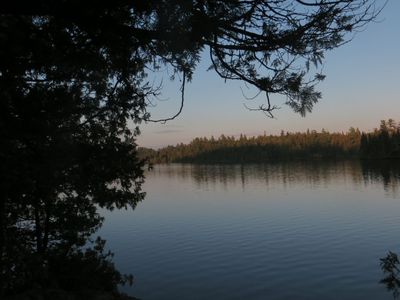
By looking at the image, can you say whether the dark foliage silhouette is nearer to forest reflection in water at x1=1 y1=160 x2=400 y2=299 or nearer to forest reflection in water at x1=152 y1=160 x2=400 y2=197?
forest reflection in water at x1=1 y1=160 x2=400 y2=299

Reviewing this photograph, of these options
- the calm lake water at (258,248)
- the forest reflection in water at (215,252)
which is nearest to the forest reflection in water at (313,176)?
the calm lake water at (258,248)

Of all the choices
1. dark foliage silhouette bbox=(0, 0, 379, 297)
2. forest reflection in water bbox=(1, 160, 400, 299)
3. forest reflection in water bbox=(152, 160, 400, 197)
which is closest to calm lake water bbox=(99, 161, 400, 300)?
forest reflection in water bbox=(1, 160, 400, 299)

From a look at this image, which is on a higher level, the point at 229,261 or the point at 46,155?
the point at 46,155

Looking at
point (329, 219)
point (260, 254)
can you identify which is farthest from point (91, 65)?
point (329, 219)

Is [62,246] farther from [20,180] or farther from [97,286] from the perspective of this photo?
[20,180]

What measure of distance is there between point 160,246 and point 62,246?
13.3m

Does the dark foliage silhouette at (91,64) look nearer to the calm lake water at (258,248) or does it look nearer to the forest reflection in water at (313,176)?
the calm lake water at (258,248)

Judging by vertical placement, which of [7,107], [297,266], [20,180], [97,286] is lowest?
[297,266]

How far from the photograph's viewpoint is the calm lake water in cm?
1653

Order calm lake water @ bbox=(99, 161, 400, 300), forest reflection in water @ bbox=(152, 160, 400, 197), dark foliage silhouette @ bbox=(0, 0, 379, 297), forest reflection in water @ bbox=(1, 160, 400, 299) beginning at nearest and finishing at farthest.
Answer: dark foliage silhouette @ bbox=(0, 0, 379, 297), forest reflection in water @ bbox=(1, 160, 400, 299), calm lake water @ bbox=(99, 161, 400, 300), forest reflection in water @ bbox=(152, 160, 400, 197)

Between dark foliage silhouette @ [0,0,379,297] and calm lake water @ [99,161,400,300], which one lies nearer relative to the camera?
dark foliage silhouette @ [0,0,379,297]

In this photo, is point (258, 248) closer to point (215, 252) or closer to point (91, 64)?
point (215, 252)

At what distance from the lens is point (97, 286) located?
11.0 m

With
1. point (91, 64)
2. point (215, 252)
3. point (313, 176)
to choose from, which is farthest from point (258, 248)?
point (313, 176)
